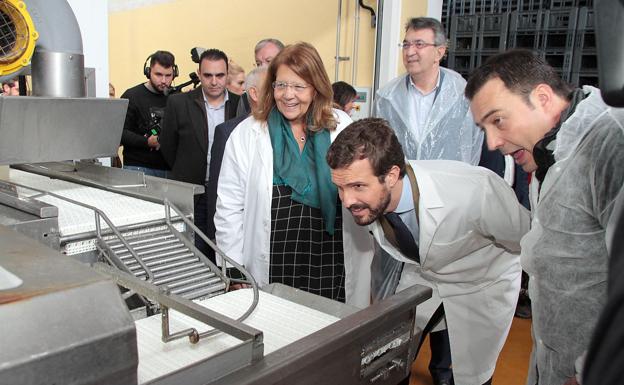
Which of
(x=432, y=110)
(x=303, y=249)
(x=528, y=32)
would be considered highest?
(x=528, y=32)

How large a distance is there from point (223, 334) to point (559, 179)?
0.61 metres

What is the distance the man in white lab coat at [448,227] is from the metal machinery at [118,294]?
1.32 ft

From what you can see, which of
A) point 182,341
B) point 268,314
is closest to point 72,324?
point 182,341

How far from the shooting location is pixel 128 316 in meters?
0.47

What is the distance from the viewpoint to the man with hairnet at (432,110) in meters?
1.90

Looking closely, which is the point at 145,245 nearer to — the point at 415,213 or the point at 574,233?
the point at 415,213

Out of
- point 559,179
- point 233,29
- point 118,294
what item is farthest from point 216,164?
point 233,29

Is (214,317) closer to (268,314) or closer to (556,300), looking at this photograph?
(268,314)

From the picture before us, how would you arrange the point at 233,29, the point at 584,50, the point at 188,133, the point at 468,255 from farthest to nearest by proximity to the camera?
the point at 233,29 → the point at 584,50 → the point at 188,133 → the point at 468,255

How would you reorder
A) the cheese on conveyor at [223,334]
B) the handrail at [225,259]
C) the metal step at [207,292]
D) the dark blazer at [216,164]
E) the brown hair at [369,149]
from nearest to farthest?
the cheese on conveyor at [223,334], the handrail at [225,259], the metal step at [207,292], the brown hair at [369,149], the dark blazer at [216,164]

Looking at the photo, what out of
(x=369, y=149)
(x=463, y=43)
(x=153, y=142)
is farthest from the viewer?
(x=463, y=43)

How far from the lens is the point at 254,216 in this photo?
57.7 inches

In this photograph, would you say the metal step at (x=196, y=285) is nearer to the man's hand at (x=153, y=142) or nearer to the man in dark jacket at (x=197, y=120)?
the man in dark jacket at (x=197, y=120)

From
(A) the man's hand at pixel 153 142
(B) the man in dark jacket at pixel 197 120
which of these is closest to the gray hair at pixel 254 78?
(B) the man in dark jacket at pixel 197 120
